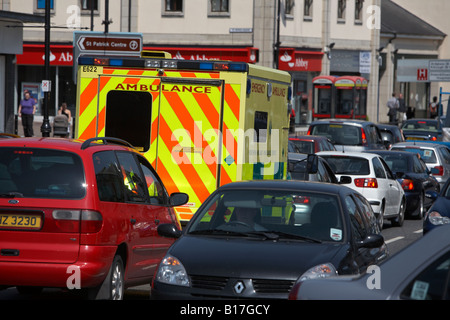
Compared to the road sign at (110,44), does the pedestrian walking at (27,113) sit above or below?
below

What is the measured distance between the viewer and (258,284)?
301 inches

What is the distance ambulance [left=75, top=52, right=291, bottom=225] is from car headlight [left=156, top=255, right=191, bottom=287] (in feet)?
16.5

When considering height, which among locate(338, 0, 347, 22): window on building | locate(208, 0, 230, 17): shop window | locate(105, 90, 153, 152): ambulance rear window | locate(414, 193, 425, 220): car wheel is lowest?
locate(414, 193, 425, 220): car wheel

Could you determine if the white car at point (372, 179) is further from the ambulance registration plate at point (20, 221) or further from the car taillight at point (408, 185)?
the ambulance registration plate at point (20, 221)

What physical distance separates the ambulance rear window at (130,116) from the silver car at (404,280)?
800 centimetres

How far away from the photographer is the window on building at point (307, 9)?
52.2 meters

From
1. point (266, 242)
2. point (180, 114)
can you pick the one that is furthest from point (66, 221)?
point (180, 114)

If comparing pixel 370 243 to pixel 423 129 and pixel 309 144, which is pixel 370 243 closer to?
pixel 309 144

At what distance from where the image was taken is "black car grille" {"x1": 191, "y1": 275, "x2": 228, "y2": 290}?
768 centimetres

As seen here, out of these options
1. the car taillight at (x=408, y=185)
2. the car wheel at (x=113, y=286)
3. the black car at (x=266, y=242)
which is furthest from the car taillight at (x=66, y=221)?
the car taillight at (x=408, y=185)

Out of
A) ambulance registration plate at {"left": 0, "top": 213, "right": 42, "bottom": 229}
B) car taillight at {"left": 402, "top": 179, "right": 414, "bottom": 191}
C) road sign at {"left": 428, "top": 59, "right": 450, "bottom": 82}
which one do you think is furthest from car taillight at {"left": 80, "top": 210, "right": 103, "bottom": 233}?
road sign at {"left": 428, "top": 59, "right": 450, "bottom": 82}

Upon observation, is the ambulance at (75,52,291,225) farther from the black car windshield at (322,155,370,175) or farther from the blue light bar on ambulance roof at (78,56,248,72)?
the black car windshield at (322,155,370,175)

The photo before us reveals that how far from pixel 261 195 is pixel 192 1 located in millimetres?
41036
